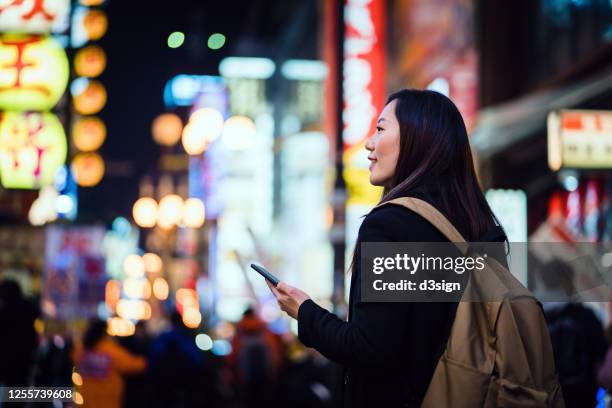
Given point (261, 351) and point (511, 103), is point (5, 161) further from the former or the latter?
point (511, 103)

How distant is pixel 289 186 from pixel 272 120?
15.1ft

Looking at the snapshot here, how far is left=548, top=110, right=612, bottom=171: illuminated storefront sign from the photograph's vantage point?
925 centimetres

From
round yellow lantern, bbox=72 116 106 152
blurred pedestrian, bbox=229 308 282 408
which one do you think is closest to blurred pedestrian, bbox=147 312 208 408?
blurred pedestrian, bbox=229 308 282 408

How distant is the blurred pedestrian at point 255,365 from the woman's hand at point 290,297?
11587 mm

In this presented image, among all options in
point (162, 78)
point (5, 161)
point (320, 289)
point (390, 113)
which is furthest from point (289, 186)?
point (390, 113)

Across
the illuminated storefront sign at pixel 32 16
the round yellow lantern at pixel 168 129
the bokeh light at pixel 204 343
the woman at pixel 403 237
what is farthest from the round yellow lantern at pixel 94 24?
the woman at pixel 403 237

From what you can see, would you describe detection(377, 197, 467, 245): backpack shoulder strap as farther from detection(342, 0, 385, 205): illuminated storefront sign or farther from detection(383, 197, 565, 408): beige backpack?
detection(342, 0, 385, 205): illuminated storefront sign

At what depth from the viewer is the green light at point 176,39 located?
41.8m

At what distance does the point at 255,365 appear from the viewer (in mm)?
14531

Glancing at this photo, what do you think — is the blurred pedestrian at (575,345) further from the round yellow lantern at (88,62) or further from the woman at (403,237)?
the round yellow lantern at (88,62)

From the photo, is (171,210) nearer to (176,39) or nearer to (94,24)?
(176,39)

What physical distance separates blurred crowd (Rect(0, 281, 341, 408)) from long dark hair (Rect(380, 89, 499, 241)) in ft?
16.2

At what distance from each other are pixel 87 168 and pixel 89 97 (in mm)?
3714

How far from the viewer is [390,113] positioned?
3.10m
